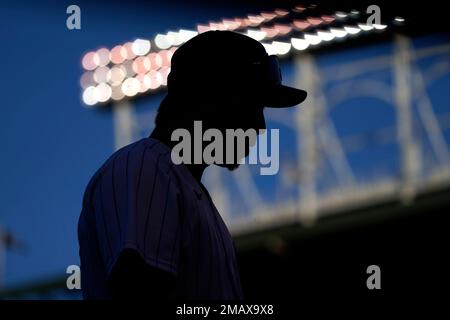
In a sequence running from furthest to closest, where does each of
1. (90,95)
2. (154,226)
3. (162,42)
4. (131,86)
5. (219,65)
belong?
(131,86), (90,95), (162,42), (219,65), (154,226)

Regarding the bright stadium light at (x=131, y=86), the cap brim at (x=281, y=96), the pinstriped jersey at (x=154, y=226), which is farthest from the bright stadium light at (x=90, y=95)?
the pinstriped jersey at (x=154, y=226)

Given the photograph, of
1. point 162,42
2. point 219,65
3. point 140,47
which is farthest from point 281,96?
point 140,47

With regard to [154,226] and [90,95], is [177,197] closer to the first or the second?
[154,226]

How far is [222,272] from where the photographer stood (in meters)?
1.87

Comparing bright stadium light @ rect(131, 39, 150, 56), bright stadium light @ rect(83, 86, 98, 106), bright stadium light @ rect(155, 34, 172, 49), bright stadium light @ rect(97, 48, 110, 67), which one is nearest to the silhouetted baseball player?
bright stadium light @ rect(155, 34, 172, 49)

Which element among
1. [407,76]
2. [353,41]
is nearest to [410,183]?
[407,76]

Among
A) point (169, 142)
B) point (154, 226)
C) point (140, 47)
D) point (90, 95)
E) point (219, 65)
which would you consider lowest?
point (154, 226)

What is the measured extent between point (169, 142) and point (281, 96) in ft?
0.77

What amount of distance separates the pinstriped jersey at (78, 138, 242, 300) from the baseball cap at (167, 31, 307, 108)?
0.47ft

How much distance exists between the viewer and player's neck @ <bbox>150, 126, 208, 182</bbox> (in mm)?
1969

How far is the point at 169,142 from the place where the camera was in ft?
6.46

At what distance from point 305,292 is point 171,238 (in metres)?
0.29

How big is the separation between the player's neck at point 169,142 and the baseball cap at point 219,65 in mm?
70
